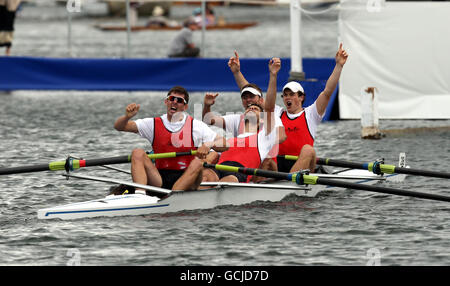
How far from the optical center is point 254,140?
12.3 metres

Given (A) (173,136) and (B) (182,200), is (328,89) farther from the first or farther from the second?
(B) (182,200)

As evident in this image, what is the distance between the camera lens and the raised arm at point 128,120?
37.1 ft

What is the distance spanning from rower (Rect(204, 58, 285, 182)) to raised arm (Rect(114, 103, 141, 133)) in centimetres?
105

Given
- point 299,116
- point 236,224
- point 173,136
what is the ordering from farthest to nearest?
point 299,116, point 173,136, point 236,224

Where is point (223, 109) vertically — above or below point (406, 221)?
above

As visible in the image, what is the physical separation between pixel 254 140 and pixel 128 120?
160cm

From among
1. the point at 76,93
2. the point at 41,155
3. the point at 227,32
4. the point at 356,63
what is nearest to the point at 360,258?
the point at 41,155

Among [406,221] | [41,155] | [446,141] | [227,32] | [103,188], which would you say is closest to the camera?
[406,221]

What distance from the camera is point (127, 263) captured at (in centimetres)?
→ 942

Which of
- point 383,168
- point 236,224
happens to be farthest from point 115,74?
point 236,224

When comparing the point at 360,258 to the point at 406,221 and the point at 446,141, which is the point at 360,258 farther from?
the point at 446,141

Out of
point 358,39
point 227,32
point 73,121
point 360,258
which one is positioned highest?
point 227,32

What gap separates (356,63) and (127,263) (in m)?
9.95

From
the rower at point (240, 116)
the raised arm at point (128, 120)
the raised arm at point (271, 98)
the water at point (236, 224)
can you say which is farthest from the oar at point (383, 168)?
the raised arm at point (128, 120)
